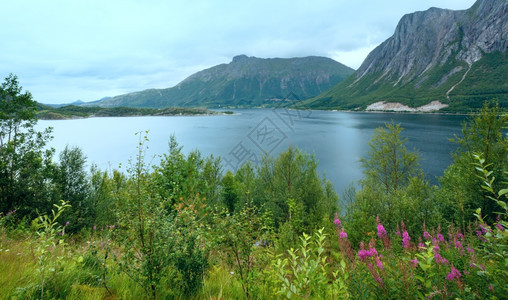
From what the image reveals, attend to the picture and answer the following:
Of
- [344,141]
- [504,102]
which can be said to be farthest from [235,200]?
[504,102]

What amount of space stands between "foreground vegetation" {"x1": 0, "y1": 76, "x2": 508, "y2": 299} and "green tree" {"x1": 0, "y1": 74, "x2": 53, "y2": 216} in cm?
9

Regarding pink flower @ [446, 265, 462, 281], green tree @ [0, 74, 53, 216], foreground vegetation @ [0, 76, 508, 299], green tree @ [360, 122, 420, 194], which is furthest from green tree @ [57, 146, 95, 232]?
green tree @ [360, 122, 420, 194]

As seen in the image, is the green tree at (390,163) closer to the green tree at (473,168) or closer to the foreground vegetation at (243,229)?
the foreground vegetation at (243,229)

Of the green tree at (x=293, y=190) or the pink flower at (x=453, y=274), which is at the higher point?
the pink flower at (x=453, y=274)

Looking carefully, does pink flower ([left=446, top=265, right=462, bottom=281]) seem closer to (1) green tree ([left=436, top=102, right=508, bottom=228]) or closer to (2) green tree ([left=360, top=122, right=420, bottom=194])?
(1) green tree ([left=436, top=102, right=508, bottom=228])

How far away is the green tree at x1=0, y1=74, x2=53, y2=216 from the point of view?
15305 mm

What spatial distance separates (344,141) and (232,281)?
→ 262 feet

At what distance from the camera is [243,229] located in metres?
4.40

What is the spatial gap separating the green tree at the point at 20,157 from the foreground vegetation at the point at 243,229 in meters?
0.09

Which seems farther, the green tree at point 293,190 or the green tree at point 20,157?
the green tree at point 293,190

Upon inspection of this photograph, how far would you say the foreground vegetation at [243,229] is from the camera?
3035mm

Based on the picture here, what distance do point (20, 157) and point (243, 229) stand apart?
20217mm

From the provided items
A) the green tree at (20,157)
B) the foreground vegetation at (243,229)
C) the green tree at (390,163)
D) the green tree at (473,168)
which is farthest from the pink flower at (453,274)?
the green tree at (390,163)

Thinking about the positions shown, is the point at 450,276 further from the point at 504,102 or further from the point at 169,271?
the point at 504,102
